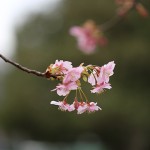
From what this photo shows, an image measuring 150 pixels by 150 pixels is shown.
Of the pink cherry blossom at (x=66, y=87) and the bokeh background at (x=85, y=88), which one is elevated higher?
the bokeh background at (x=85, y=88)

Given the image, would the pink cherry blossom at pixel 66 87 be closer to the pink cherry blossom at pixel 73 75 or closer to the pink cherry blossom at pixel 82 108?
the pink cherry blossom at pixel 73 75

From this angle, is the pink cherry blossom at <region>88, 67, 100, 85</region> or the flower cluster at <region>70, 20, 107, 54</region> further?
the flower cluster at <region>70, 20, 107, 54</region>

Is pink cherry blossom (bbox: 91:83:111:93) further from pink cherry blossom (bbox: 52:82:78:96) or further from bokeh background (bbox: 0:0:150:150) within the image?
bokeh background (bbox: 0:0:150:150)

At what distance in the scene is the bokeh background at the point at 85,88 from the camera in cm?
1470

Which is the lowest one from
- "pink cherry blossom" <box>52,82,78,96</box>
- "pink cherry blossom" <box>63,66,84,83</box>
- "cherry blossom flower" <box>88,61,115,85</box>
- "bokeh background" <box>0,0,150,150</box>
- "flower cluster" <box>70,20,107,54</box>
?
"pink cherry blossom" <box>52,82,78,96</box>

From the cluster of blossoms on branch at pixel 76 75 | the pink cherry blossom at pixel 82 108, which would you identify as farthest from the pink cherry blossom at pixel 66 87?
the pink cherry blossom at pixel 82 108

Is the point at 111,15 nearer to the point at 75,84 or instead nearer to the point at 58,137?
the point at 58,137

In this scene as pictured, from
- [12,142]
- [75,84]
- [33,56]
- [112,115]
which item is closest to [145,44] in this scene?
[112,115]

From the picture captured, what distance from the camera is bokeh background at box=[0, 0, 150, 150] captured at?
14695 mm

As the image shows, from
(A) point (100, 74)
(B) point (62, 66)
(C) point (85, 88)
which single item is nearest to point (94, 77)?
(A) point (100, 74)

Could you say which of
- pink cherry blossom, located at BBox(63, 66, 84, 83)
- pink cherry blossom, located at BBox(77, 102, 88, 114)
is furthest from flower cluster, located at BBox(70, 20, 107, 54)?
pink cherry blossom, located at BBox(63, 66, 84, 83)

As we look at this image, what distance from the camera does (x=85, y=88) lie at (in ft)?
44.5

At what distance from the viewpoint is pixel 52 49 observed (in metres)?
16.0

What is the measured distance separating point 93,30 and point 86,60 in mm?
11182
